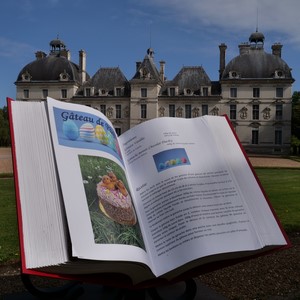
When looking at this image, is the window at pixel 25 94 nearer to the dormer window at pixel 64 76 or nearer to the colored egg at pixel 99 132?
the dormer window at pixel 64 76

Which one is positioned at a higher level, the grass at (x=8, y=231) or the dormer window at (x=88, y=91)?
the dormer window at (x=88, y=91)

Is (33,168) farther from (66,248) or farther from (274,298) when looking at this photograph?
(274,298)

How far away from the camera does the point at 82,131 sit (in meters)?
1.85

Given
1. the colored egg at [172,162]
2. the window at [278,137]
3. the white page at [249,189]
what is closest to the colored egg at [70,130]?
the colored egg at [172,162]

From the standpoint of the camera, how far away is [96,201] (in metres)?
1.70

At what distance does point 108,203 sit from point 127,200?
117 millimetres

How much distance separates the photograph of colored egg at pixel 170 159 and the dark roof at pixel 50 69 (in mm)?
38313

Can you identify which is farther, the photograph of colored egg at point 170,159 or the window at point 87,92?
the window at point 87,92

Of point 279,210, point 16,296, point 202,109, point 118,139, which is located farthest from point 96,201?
point 202,109

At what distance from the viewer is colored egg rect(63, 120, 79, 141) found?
180 cm

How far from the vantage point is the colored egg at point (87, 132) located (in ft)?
6.05

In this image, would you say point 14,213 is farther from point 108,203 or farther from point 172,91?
point 172,91

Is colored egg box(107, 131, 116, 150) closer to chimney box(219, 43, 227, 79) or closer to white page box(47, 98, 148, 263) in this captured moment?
white page box(47, 98, 148, 263)

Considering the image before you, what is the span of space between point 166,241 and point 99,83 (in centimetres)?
3837
